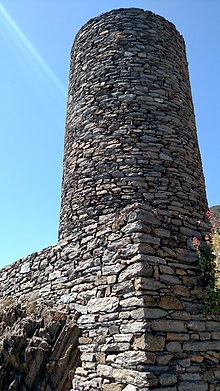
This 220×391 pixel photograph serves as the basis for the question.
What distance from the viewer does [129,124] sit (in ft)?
23.6

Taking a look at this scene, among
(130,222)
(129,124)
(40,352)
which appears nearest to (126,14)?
(129,124)

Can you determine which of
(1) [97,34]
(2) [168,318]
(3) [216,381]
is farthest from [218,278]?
(1) [97,34]

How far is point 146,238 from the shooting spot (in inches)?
175

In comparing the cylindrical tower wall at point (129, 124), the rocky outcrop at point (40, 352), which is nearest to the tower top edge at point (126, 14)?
the cylindrical tower wall at point (129, 124)

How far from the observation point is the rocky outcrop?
191 inches

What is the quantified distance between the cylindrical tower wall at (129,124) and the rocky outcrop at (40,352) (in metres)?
2.01

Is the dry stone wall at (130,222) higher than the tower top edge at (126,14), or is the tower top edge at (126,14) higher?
the tower top edge at (126,14)

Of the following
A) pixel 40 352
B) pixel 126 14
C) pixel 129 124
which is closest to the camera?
pixel 40 352

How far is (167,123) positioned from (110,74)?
182 cm

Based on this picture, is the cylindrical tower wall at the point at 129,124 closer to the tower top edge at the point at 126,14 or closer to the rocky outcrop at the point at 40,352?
the tower top edge at the point at 126,14

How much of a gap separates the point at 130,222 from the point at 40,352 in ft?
8.27

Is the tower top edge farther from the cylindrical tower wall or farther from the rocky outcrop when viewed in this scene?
the rocky outcrop

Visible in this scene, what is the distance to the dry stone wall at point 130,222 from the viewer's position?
3.98m

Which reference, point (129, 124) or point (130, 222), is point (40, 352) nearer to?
point (130, 222)
